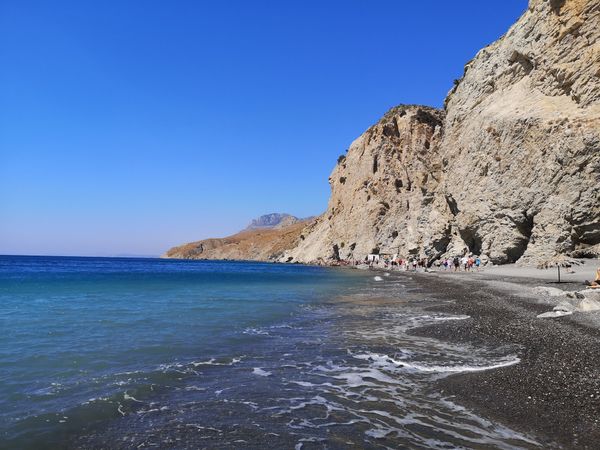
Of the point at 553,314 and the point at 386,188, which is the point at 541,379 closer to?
the point at 553,314

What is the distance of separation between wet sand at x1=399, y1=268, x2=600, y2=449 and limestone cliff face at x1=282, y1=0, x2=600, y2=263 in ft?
72.6

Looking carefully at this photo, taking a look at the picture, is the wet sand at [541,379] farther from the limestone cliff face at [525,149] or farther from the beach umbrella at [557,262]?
the limestone cliff face at [525,149]

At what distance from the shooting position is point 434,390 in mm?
7738

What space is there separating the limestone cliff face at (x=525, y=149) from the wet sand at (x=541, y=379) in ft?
72.6

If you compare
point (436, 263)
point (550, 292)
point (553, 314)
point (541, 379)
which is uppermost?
point (436, 263)

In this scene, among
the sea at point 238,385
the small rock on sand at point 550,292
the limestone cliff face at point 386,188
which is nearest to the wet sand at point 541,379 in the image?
the sea at point 238,385

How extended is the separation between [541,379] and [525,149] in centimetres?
3419

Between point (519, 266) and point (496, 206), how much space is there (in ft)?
21.6

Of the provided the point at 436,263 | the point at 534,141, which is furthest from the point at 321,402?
the point at 436,263

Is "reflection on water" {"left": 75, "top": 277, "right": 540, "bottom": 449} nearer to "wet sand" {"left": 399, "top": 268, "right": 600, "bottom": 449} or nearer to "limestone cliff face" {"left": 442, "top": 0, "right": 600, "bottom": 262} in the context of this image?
"wet sand" {"left": 399, "top": 268, "right": 600, "bottom": 449}

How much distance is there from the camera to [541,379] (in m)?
7.70

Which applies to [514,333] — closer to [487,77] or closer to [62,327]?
[62,327]

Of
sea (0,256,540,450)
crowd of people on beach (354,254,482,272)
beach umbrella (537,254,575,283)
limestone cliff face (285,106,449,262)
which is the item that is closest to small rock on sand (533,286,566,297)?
sea (0,256,540,450)

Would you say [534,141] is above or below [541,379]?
above
